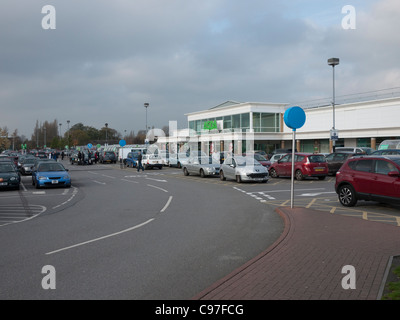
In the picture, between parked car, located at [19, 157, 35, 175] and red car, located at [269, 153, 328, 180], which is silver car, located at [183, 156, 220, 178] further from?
parked car, located at [19, 157, 35, 175]

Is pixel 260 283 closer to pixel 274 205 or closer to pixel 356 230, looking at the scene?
pixel 356 230

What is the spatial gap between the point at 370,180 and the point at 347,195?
1131 mm

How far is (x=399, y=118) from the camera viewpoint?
132 ft

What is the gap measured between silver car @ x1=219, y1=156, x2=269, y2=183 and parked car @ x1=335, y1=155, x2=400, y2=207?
8.71m

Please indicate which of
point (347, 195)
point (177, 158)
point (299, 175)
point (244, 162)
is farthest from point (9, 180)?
point (177, 158)

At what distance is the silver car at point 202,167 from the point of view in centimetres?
2702

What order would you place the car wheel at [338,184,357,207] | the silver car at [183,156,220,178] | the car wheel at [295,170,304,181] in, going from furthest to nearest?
the silver car at [183,156,220,178]
the car wheel at [295,170,304,181]
the car wheel at [338,184,357,207]

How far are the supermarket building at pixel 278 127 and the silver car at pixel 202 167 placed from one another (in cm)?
1904

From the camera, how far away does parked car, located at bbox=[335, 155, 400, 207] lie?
37.9 feet

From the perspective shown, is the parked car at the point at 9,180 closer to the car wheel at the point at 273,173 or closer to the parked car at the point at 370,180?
the car wheel at the point at 273,173

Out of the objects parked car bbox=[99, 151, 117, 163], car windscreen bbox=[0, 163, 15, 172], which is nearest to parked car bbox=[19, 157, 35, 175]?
car windscreen bbox=[0, 163, 15, 172]

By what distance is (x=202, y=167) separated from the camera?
1080 inches
